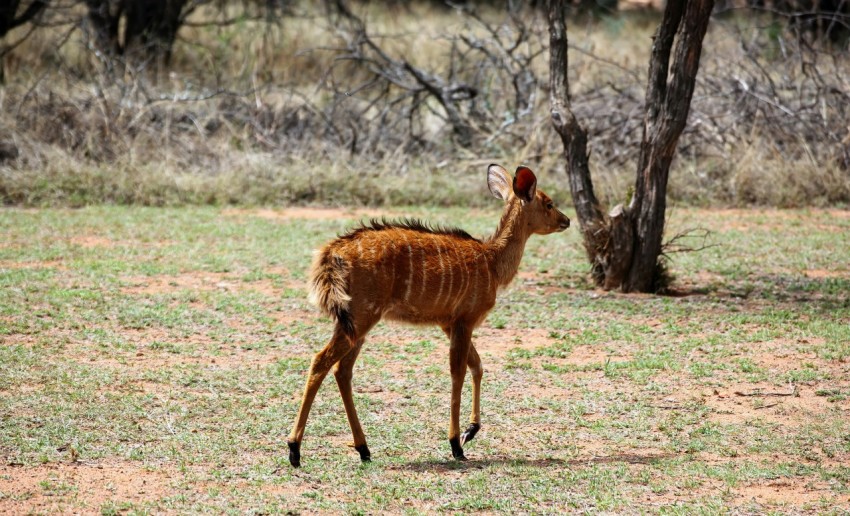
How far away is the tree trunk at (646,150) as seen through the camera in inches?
355

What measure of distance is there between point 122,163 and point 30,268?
14.2ft

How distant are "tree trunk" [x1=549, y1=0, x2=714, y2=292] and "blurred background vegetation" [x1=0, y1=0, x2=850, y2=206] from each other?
11.4 feet

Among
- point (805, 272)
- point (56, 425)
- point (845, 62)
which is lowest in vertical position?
point (56, 425)

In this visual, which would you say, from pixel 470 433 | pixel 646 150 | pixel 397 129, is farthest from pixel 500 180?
pixel 397 129

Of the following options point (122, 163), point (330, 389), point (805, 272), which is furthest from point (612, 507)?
point (122, 163)

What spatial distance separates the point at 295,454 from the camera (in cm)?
521

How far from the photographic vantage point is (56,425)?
5.79m

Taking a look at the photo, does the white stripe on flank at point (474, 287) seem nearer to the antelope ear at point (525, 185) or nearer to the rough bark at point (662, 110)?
the antelope ear at point (525, 185)

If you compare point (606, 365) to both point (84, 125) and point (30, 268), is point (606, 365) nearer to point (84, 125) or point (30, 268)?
point (30, 268)

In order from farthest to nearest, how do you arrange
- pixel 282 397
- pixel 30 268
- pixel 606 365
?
pixel 30 268
pixel 606 365
pixel 282 397

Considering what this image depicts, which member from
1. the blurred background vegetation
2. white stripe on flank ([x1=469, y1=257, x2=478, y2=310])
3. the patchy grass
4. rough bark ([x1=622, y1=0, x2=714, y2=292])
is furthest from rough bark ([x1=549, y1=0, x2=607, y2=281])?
white stripe on flank ([x1=469, y1=257, x2=478, y2=310])

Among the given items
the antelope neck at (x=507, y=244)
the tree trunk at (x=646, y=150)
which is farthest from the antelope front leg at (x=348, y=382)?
the tree trunk at (x=646, y=150)

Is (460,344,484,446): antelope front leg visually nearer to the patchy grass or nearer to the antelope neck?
the patchy grass

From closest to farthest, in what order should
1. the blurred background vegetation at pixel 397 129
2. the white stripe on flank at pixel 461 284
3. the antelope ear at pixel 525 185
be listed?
the white stripe on flank at pixel 461 284, the antelope ear at pixel 525 185, the blurred background vegetation at pixel 397 129
